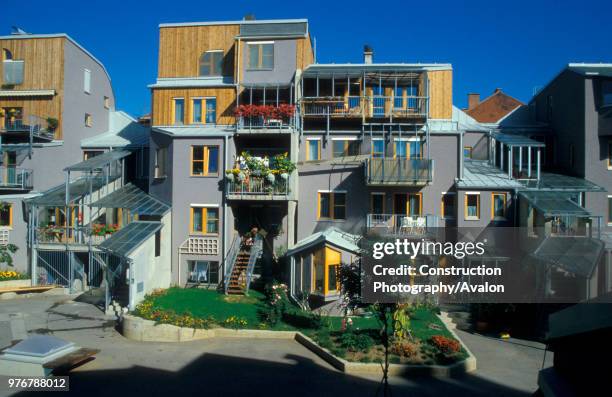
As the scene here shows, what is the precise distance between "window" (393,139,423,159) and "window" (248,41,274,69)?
8.53m

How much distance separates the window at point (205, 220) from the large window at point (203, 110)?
217 inches

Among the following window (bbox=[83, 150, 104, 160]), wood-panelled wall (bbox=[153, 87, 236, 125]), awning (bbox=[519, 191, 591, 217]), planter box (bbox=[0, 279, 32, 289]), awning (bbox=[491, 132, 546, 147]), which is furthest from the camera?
window (bbox=[83, 150, 104, 160])

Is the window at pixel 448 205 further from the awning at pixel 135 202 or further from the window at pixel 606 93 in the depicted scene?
the awning at pixel 135 202

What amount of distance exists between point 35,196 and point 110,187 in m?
4.21

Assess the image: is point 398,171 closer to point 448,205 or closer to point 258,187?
point 448,205

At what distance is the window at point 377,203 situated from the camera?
2322 cm

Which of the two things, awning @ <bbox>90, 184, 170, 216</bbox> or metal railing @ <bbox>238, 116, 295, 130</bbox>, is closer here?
awning @ <bbox>90, 184, 170, 216</bbox>

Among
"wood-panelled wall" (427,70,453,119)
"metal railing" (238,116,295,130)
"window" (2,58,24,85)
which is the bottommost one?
"metal railing" (238,116,295,130)

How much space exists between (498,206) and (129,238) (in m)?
18.5

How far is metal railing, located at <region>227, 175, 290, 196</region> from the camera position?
22.5 metres

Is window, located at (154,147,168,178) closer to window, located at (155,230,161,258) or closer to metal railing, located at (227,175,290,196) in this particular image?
window, located at (155,230,161,258)

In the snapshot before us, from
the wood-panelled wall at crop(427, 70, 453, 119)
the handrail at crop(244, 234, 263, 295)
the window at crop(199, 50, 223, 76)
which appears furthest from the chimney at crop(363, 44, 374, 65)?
the handrail at crop(244, 234, 263, 295)

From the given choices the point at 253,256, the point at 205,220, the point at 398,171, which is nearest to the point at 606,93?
the point at 398,171

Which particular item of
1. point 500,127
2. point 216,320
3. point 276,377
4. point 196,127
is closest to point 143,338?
point 216,320
